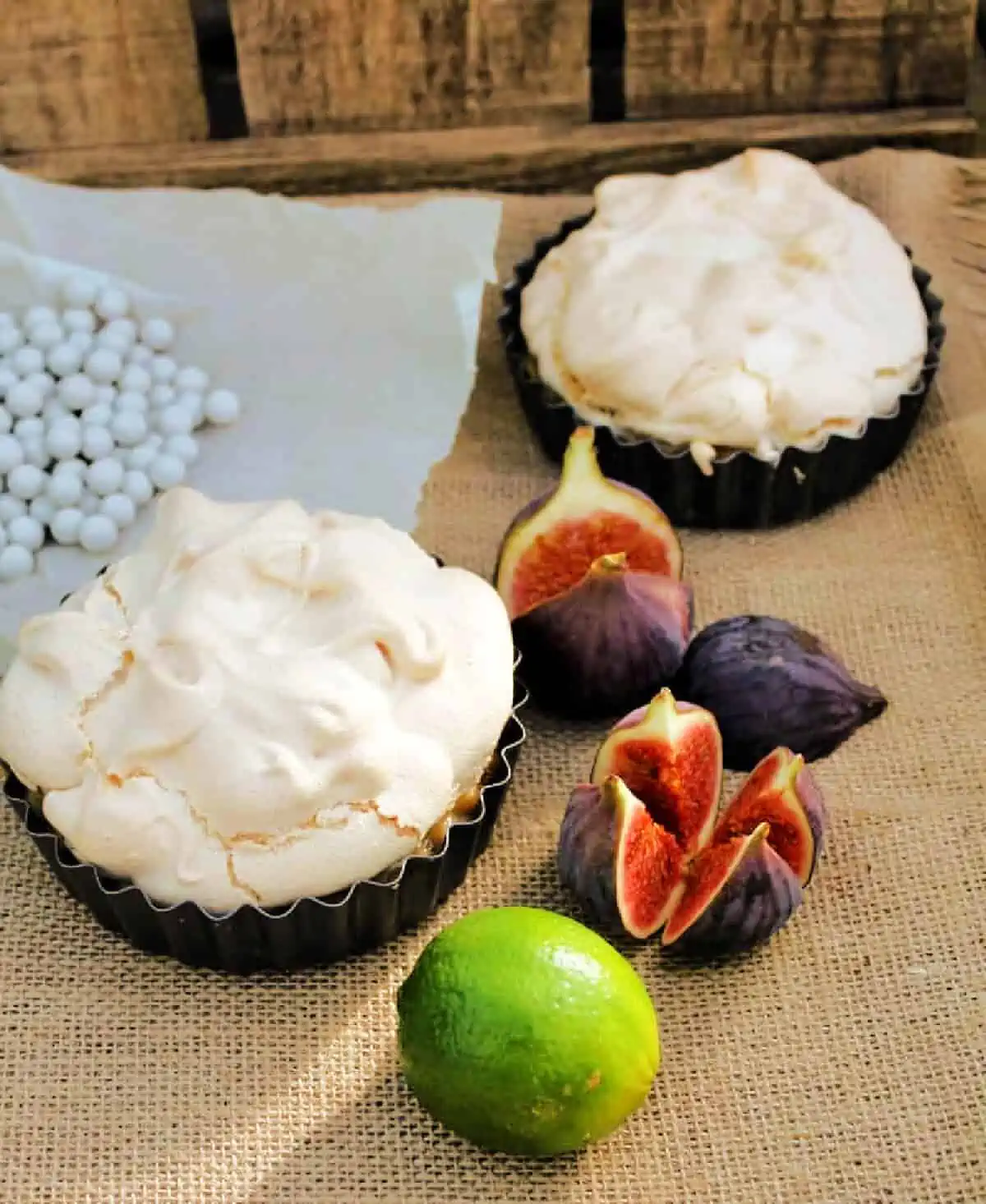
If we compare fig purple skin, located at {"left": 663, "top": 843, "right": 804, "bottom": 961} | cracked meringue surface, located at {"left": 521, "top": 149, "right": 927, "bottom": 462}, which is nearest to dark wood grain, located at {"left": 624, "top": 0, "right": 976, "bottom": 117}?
cracked meringue surface, located at {"left": 521, "top": 149, "right": 927, "bottom": 462}

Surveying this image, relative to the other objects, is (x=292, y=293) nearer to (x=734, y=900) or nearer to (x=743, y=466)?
(x=743, y=466)

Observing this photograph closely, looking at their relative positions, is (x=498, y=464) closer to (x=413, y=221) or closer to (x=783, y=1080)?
(x=413, y=221)

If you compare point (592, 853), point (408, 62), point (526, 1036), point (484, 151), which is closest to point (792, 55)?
point (484, 151)

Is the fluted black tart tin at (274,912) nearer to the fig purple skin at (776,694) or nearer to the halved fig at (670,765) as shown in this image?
the halved fig at (670,765)

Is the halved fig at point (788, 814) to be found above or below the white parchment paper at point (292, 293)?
below

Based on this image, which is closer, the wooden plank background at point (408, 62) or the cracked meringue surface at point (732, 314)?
the cracked meringue surface at point (732, 314)

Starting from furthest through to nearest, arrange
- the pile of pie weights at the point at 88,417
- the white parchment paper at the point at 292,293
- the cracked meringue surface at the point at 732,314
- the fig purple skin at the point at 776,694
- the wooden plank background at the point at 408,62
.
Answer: the wooden plank background at the point at 408,62 → the white parchment paper at the point at 292,293 → the pile of pie weights at the point at 88,417 → the cracked meringue surface at the point at 732,314 → the fig purple skin at the point at 776,694

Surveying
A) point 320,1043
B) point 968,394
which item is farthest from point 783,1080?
point 968,394

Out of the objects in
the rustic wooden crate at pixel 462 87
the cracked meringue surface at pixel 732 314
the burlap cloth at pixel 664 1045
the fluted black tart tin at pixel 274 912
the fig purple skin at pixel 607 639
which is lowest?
the burlap cloth at pixel 664 1045

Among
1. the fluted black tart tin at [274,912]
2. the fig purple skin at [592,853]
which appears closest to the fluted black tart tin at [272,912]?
the fluted black tart tin at [274,912]
